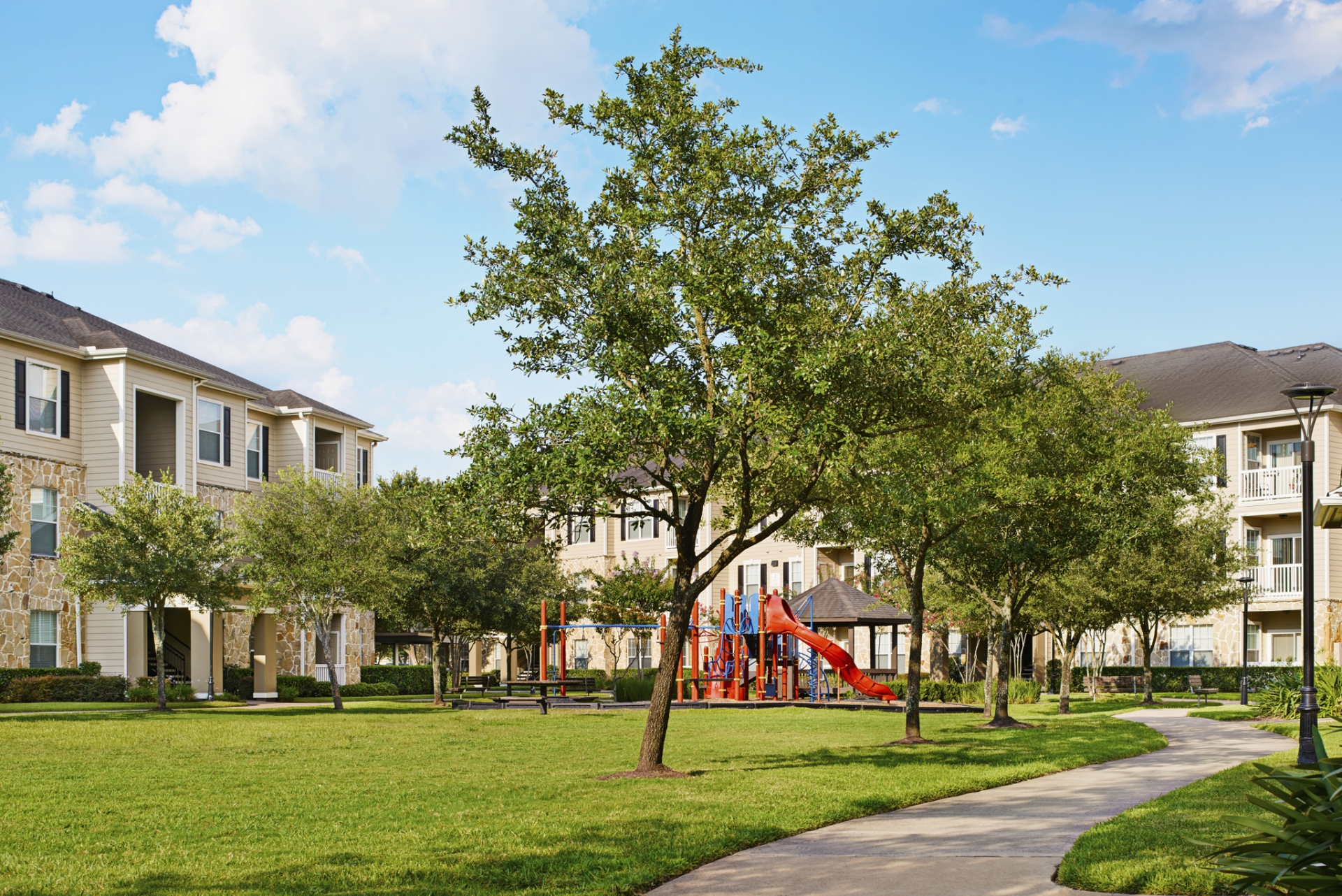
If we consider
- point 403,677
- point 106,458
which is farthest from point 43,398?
point 403,677

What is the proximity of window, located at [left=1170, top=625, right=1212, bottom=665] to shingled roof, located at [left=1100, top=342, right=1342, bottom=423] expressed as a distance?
26.6 feet

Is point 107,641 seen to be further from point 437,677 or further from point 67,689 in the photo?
point 437,677

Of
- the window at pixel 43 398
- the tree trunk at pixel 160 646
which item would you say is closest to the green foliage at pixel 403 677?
the window at pixel 43 398

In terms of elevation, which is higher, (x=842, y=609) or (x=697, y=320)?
(x=697, y=320)

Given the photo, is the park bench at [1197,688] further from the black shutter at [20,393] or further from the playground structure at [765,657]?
the black shutter at [20,393]

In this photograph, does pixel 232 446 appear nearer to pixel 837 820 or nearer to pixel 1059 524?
pixel 1059 524

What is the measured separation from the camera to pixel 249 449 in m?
46.4

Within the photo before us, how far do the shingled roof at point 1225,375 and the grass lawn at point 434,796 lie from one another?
24588 mm

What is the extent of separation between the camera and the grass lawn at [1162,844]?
28.6 feet

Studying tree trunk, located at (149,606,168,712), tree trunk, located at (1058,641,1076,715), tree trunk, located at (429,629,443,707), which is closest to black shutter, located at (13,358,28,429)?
tree trunk, located at (149,606,168,712)

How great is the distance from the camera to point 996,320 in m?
22.2

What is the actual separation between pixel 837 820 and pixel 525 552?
34275 millimetres

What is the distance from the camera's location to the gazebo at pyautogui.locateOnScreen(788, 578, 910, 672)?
42.4 m

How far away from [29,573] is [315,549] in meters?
9.62
